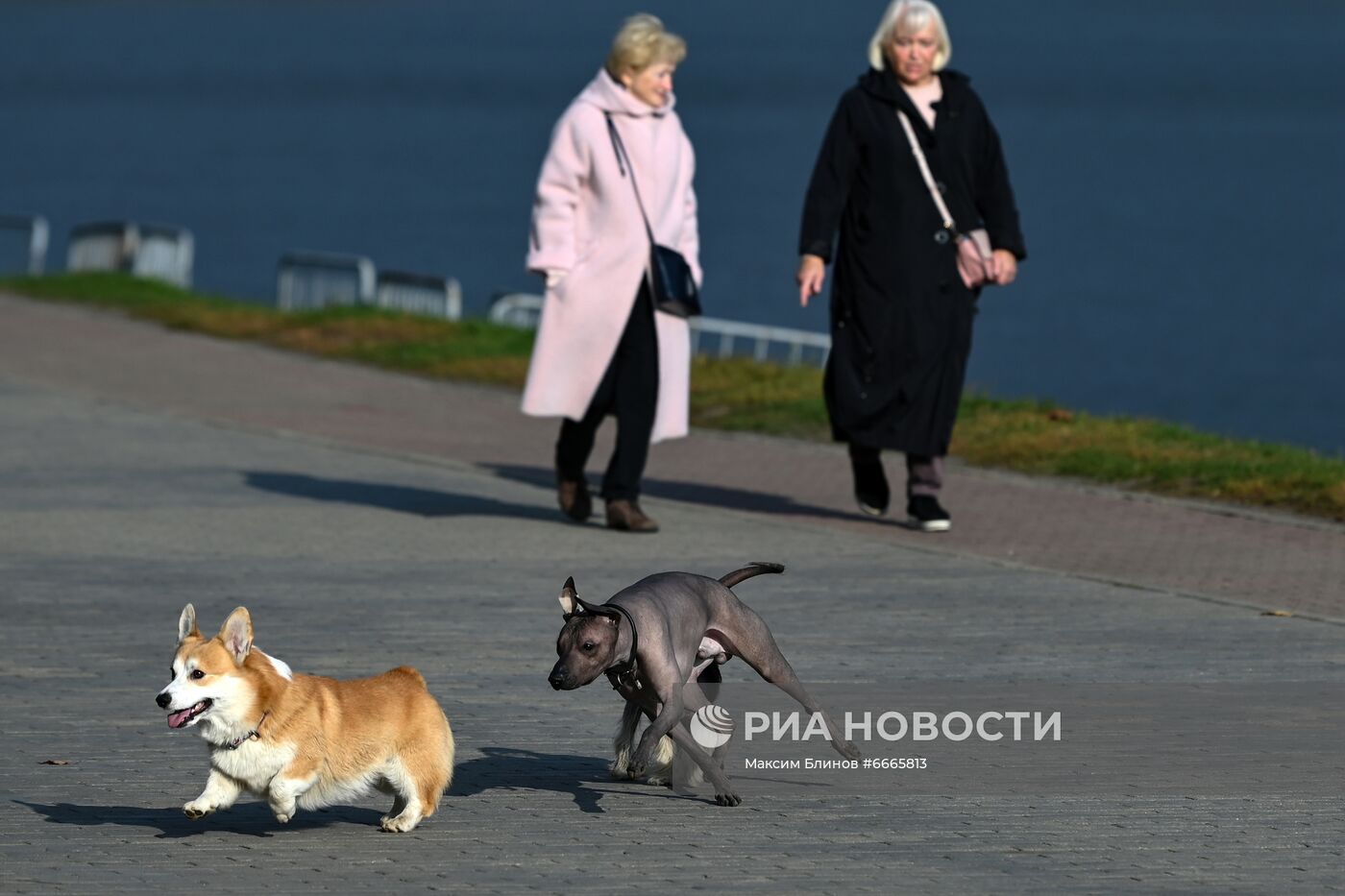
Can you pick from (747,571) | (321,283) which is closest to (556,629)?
(747,571)

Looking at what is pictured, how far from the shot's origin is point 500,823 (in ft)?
21.5

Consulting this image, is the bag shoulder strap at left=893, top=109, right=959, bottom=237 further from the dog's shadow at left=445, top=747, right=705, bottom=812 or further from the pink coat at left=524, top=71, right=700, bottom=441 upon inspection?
the dog's shadow at left=445, top=747, right=705, bottom=812

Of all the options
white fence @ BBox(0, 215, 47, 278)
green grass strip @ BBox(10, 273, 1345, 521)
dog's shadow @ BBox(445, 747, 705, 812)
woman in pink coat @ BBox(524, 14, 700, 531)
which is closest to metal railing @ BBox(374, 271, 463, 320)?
green grass strip @ BBox(10, 273, 1345, 521)

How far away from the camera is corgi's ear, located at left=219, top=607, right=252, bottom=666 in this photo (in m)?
6.01

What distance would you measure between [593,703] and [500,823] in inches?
62.8

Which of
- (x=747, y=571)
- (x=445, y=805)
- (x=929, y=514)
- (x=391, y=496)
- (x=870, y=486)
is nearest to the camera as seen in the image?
(x=445, y=805)

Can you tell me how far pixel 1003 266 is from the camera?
38.0 ft

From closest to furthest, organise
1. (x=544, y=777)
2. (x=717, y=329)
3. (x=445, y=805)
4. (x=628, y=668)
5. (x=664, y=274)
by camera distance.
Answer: (x=628, y=668) < (x=445, y=805) < (x=544, y=777) < (x=664, y=274) < (x=717, y=329)

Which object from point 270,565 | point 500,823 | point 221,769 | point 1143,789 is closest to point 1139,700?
point 1143,789

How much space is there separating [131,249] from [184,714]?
21600 millimetres

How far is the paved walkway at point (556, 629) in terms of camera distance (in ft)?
20.4

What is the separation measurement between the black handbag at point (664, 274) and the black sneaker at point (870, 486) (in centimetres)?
113

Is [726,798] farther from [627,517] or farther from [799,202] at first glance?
[799,202]

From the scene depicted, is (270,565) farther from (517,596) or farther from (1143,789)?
(1143,789)
